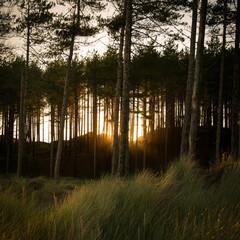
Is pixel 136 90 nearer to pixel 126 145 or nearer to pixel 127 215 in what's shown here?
pixel 126 145

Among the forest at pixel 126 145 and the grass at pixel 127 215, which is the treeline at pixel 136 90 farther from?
the grass at pixel 127 215

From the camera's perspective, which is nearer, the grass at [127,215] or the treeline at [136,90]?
the grass at [127,215]

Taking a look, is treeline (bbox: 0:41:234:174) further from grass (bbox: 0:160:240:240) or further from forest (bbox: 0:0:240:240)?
grass (bbox: 0:160:240:240)

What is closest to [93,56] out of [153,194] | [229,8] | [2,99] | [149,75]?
[149,75]

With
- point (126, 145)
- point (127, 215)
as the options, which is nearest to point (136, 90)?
point (126, 145)

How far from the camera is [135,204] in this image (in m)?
3.21

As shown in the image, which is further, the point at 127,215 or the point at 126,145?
the point at 126,145

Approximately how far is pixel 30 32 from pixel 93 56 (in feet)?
46.1

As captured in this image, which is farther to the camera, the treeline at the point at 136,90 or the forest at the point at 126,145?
the treeline at the point at 136,90

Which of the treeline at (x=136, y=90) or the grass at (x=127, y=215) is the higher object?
the treeline at (x=136, y=90)

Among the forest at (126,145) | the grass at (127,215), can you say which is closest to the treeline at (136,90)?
the forest at (126,145)

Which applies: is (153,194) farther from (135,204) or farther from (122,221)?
(122,221)

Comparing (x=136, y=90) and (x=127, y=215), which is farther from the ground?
(x=136, y=90)

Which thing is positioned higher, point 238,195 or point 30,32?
point 30,32
